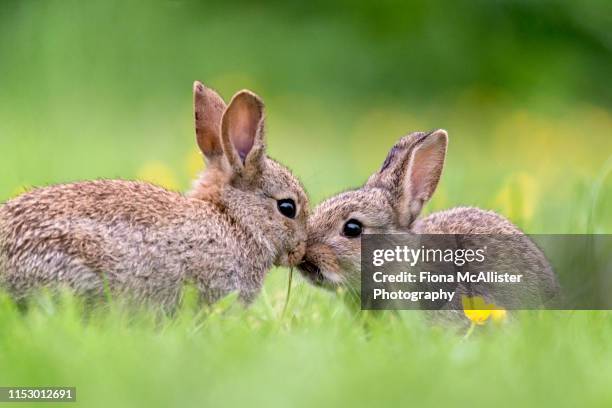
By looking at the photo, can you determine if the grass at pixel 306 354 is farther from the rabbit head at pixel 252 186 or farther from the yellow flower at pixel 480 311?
the rabbit head at pixel 252 186

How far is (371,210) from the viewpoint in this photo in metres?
5.75

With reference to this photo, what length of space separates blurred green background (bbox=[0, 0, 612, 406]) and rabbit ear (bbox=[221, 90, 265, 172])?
2.14 feet

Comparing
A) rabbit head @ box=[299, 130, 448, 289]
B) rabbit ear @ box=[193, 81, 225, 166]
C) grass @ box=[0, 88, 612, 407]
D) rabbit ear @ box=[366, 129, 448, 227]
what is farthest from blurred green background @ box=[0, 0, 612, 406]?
rabbit ear @ box=[193, 81, 225, 166]

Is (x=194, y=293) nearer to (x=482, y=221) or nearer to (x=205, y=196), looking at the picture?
(x=205, y=196)

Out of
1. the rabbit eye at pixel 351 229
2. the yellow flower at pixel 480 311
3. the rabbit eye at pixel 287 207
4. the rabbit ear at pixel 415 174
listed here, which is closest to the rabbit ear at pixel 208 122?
the rabbit eye at pixel 287 207

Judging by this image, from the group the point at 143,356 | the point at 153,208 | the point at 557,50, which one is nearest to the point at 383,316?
the point at 153,208

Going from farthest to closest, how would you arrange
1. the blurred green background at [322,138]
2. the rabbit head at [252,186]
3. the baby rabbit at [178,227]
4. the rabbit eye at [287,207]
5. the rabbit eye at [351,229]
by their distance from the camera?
the rabbit eye at [351,229]
the rabbit eye at [287,207]
the rabbit head at [252,186]
the baby rabbit at [178,227]
the blurred green background at [322,138]

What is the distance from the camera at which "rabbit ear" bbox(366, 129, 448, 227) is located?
229 inches

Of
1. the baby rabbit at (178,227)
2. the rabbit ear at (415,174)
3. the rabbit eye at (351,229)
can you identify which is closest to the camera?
the baby rabbit at (178,227)

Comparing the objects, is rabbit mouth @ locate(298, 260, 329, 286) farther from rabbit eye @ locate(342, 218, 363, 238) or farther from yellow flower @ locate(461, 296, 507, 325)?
yellow flower @ locate(461, 296, 507, 325)

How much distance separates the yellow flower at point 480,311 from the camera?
4.96 metres

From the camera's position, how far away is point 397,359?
4.02m

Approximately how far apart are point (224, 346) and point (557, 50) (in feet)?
32.1

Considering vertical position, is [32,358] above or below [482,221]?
below
